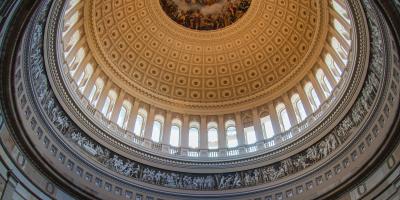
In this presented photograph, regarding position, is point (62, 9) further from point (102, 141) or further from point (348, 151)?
point (348, 151)

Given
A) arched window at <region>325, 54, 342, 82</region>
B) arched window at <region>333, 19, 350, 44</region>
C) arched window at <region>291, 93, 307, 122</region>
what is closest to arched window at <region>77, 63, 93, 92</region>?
arched window at <region>291, 93, 307, 122</region>

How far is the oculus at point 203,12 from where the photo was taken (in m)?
36.9

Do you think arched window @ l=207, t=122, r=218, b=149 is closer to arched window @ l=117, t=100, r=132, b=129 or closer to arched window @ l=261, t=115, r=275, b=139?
arched window @ l=261, t=115, r=275, b=139

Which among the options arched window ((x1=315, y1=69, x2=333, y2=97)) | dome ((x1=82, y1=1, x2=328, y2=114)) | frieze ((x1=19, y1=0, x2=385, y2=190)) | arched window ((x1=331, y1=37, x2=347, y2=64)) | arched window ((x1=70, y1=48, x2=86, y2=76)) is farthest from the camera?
dome ((x1=82, y1=1, x2=328, y2=114))

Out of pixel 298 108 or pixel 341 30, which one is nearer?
pixel 341 30

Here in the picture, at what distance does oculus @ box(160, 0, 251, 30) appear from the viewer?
36938mm

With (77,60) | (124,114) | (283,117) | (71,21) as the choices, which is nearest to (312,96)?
(283,117)

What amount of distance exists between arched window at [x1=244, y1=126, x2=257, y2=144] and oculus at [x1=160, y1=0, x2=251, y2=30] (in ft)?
29.3

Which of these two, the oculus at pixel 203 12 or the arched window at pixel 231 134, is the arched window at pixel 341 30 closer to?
the oculus at pixel 203 12

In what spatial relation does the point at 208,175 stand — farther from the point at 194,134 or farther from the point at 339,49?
the point at 339,49

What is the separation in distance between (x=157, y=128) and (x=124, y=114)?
2.43 metres

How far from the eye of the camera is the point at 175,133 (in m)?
33.1

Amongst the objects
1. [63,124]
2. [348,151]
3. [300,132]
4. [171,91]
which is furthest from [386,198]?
[171,91]

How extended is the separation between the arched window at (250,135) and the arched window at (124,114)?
805 cm
